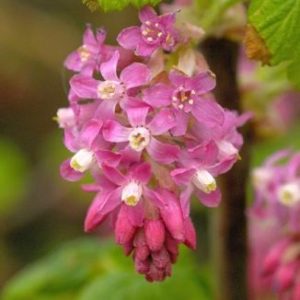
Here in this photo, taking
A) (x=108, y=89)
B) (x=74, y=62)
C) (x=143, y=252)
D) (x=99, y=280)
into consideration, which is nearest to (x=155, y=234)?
(x=143, y=252)

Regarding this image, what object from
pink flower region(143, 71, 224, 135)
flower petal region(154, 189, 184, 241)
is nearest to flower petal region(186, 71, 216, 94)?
pink flower region(143, 71, 224, 135)

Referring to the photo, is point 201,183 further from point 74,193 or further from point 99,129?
point 74,193

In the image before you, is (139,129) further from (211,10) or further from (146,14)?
(211,10)

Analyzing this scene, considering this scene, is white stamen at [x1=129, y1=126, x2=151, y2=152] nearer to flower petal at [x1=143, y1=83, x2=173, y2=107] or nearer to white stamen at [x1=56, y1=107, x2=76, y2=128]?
flower petal at [x1=143, y1=83, x2=173, y2=107]

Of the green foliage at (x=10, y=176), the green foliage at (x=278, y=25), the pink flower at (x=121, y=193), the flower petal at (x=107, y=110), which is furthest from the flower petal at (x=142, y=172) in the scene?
the green foliage at (x=10, y=176)

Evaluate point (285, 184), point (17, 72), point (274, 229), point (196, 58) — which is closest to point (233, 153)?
point (196, 58)

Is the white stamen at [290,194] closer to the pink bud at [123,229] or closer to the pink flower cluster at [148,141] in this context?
the pink flower cluster at [148,141]
